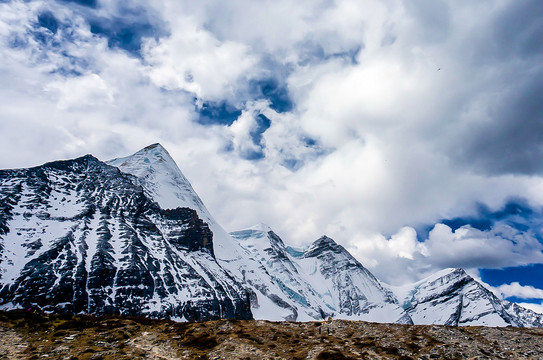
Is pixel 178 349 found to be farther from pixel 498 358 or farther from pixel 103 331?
pixel 498 358

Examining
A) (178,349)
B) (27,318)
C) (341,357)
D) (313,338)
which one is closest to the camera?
(341,357)

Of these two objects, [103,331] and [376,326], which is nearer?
[103,331]

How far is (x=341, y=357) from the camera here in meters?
36.6

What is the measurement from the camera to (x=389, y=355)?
37.9 metres

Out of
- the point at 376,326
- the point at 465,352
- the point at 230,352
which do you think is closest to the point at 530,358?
the point at 465,352

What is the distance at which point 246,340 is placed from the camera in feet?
140

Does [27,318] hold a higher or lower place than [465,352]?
higher

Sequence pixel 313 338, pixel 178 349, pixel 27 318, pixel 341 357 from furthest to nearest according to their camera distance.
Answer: pixel 27 318, pixel 313 338, pixel 178 349, pixel 341 357

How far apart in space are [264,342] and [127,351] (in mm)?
15185

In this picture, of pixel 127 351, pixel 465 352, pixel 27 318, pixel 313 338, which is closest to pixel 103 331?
pixel 127 351

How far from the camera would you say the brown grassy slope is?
125 feet

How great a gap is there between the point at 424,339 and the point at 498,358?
25.0 feet

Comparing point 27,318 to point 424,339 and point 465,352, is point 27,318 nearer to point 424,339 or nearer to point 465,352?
point 424,339

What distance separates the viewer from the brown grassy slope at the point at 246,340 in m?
38.1
